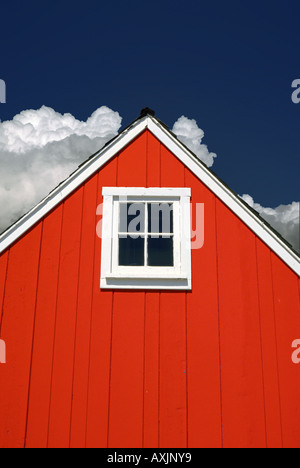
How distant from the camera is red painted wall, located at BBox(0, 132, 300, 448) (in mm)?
4812

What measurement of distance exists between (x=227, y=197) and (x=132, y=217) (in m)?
1.44

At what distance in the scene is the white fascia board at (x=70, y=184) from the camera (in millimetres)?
5312

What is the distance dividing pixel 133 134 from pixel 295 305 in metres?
3.41

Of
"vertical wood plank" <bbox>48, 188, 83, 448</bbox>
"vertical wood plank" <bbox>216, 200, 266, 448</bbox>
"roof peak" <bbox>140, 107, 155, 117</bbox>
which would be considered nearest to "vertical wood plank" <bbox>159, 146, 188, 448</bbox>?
"vertical wood plank" <bbox>216, 200, 266, 448</bbox>

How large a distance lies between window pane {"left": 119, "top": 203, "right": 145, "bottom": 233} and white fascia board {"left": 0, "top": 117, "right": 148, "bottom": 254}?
718 millimetres

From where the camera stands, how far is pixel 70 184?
554cm

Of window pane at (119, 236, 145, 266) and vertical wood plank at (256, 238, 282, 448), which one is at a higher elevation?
window pane at (119, 236, 145, 266)

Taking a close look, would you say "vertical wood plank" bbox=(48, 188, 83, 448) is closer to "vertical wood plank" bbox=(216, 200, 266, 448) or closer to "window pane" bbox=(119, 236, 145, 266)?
"window pane" bbox=(119, 236, 145, 266)

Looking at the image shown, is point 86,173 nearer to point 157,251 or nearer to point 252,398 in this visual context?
point 157,251

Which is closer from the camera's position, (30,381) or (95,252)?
(30,381)

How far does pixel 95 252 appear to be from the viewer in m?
5.32

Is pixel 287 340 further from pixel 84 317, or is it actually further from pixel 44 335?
pixel 44 335

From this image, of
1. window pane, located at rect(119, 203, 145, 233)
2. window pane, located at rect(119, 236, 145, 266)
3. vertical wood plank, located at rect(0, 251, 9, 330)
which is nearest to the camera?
vertical wood plank, located at rect(0, 251, 9, 330)

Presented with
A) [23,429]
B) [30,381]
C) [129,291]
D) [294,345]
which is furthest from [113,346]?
[294,345]
